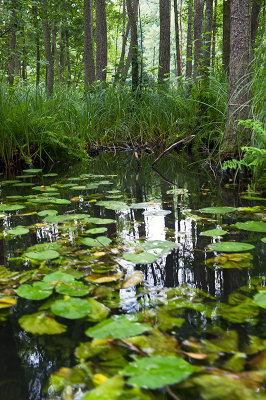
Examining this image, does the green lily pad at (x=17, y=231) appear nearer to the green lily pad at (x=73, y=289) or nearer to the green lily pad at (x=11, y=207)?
the green lily pad at (x=11, y=207)

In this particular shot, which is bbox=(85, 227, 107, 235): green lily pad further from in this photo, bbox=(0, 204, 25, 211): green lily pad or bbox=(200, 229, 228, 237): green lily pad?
bbox=(0, 204, 25, 211): green lily pad

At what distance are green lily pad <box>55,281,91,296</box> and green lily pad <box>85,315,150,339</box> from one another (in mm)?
179

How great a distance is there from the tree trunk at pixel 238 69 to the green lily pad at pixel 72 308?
7.32 feet

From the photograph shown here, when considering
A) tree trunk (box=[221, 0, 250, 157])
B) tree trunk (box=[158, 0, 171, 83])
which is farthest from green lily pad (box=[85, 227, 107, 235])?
tree trunk (box=[158, 0, 171, 83])

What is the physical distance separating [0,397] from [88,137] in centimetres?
451

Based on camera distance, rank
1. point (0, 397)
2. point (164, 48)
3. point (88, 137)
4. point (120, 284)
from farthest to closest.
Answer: point (164, 48)
point (88, 137)
point (120, 284)
point (0, 397)

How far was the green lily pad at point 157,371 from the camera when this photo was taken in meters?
0.60

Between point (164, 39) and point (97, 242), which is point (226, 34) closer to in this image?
point (164, 39)

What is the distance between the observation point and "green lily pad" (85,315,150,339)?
2.48 feet

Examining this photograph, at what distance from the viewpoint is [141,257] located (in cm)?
120

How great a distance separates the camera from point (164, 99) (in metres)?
5.39

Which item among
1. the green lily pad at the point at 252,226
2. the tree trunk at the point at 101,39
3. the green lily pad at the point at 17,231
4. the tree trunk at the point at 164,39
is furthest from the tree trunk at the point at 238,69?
the tree trunk at the point at 101,39

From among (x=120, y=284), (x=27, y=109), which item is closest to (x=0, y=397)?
(x=120, y=284)

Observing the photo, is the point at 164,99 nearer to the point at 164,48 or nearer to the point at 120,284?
the point at 164,48
